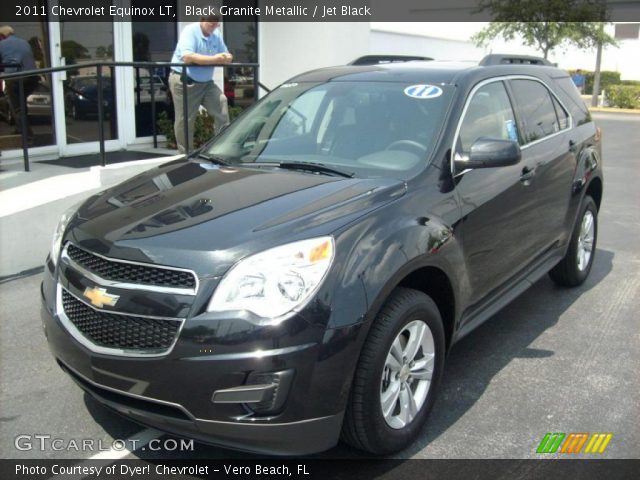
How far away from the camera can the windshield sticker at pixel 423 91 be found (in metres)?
3.97

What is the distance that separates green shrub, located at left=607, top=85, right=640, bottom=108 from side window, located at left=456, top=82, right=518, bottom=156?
84.8ft

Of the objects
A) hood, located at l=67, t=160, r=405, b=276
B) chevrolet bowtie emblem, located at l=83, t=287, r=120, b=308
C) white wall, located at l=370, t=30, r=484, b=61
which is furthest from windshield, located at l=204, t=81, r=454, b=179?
white wall, located at l=370, t=30, r=484, b=61

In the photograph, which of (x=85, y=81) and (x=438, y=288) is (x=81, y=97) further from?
(x=438, y=288)

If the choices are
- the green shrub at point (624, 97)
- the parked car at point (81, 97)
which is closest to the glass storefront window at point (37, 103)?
the parked car at point (81, 97)

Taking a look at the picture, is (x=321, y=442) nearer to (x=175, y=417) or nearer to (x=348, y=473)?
(x=348, y=473)

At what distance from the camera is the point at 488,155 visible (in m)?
3.58

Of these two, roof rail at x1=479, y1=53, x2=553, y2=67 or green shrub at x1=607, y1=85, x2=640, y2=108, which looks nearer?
roof rail at x1=479, y1=53, x2=553, y2=67

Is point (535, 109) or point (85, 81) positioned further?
point (85, 81)

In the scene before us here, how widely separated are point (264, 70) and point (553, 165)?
8050 mm

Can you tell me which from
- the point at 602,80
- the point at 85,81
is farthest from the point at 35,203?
the point at 602,80

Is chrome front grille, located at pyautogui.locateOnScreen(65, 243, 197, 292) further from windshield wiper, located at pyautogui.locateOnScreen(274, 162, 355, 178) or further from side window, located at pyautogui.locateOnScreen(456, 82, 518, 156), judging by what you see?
side window, located at pyautogui.locateOnScreen(456, 82, 518, 156)

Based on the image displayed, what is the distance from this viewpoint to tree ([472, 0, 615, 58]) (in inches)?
1012

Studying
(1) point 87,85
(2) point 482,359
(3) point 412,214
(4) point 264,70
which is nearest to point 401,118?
(3) point 412,214

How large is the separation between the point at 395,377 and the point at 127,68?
762cm
